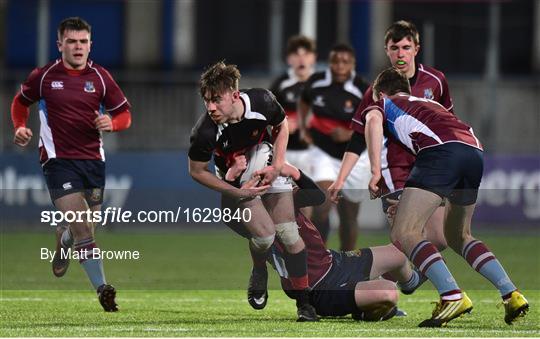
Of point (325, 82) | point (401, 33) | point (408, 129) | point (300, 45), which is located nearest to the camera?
point (408, 129)

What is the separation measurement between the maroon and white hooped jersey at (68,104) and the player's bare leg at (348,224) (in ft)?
9.76

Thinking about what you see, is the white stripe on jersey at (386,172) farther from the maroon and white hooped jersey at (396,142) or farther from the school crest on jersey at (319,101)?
the school crest on jersey at (319,101)

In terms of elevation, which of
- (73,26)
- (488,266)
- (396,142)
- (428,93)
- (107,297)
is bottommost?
(107,297)

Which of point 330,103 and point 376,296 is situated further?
point 330,103

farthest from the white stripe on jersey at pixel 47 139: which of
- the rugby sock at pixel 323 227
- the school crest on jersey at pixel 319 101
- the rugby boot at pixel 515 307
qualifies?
the rugby boot at pixel 515 307

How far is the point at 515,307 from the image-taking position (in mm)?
9500

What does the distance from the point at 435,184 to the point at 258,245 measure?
4.21 feet

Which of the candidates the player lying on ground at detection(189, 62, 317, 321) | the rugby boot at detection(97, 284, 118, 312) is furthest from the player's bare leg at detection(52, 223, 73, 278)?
the player lying on ground at detection(189, 62, 317, 321)

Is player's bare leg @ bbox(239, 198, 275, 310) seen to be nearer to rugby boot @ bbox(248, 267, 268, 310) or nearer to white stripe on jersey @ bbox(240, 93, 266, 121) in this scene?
rugby boot @ bbox(248, 267, 268, 310)

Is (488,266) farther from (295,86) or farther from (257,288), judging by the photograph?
(295,86)

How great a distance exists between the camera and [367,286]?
9.80 meters

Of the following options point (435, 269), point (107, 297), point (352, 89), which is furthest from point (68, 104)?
point (352, 89)

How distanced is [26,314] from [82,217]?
83cm

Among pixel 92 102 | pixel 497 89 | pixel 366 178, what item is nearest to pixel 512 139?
pixel 497 89
